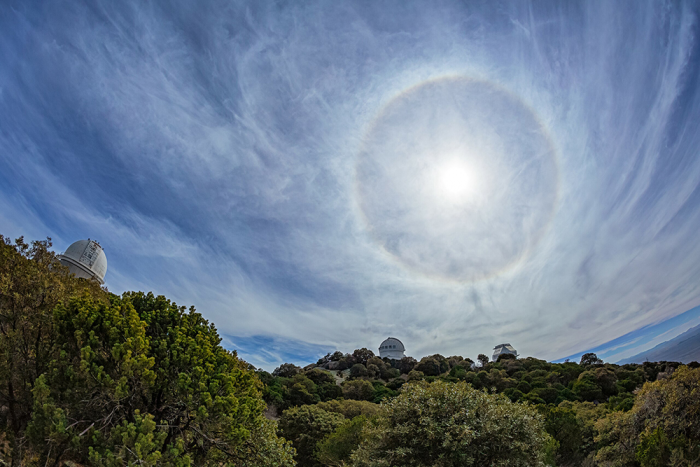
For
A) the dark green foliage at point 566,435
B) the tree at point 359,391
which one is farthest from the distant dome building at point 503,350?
the dark green foliage at point 566,435

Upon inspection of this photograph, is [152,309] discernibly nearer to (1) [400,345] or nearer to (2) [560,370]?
(2) [560,370]

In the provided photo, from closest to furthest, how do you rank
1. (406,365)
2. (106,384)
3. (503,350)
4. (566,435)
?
1. (106,384)
2. (566,435)
3. (406,365)
4. (503,350)

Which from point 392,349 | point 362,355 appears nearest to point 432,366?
point 362,355

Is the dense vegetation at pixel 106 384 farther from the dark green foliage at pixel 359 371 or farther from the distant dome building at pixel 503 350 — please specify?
the distant dome building at pixel 503 350

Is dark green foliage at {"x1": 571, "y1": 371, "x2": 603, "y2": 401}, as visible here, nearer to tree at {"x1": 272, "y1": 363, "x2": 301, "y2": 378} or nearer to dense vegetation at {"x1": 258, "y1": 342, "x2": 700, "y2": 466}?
dense vegetation at {"x1": 258, "y1": 342, "x2": 700, "y2": 466}

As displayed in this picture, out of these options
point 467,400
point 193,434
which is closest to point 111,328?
point 193,434

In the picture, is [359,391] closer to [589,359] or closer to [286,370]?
[286,370]

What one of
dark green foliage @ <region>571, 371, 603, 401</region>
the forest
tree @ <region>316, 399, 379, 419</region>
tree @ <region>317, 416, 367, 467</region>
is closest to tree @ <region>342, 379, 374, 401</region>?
tree @ <region>316, 399, 379, 419</region>
